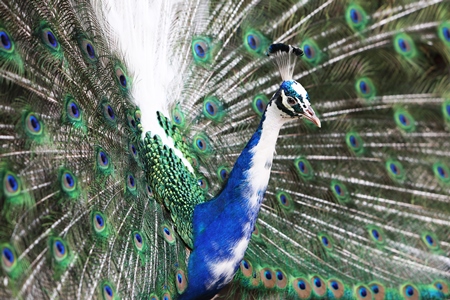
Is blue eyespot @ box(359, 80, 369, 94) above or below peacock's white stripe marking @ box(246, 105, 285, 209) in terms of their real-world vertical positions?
above

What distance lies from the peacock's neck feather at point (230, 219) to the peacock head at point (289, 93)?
0.24 ft

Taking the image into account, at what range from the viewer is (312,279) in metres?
3.04

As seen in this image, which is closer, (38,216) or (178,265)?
(38,216)

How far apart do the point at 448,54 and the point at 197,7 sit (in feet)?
3.52

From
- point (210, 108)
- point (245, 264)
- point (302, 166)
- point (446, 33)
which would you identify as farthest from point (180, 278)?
point (446, 33)

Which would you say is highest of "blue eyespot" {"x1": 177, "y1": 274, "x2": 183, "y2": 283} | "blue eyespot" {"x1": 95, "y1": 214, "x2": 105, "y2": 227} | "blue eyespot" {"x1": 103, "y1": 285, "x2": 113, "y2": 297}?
"blue eyespot" {"x1": 95, "y1": 214, "x2": 105, "y2": 227}

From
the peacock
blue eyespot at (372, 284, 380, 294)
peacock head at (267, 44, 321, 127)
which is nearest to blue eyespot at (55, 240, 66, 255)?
the peacock

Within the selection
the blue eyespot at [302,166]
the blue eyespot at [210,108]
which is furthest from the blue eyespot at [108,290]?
the blue eyespot at [302,166]

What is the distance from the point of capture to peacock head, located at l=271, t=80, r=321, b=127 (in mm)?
2354

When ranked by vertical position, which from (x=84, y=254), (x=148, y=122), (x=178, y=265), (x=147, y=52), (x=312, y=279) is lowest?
(x=312, y=279)

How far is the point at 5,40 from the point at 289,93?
820 mm

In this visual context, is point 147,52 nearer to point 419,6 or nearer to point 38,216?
point 38,216

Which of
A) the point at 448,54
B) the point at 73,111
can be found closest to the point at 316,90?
the point at 448,54

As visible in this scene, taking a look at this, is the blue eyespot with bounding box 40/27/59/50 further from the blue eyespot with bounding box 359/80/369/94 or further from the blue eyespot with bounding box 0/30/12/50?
the blue eyespot with bounding box 359/80/369/94
